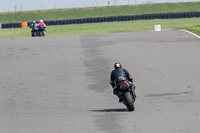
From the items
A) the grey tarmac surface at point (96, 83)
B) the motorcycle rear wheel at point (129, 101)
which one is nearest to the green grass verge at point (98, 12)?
the grey tarmac surface at point (96, 83)

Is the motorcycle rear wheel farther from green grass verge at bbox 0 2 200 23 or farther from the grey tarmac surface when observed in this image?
green grass verge at bbox 0 2 200 23

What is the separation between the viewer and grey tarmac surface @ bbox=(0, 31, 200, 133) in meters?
11.6

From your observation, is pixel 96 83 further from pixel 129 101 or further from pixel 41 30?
pixel 41 30

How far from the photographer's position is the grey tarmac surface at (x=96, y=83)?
1157 cm

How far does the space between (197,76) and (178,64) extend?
7.83 ft

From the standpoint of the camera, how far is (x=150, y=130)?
10.5m

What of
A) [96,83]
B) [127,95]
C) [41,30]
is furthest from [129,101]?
[41,30]

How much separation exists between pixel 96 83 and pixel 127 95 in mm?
4985

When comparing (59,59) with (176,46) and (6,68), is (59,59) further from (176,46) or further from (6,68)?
(176,46)

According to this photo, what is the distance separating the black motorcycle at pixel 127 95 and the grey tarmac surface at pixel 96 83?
0.20 meters

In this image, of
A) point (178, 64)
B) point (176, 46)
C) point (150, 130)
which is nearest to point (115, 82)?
point (150, 130)

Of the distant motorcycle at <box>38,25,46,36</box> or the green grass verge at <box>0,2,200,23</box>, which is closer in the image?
the distant motorcycle at <box>38,25,46,36</box>

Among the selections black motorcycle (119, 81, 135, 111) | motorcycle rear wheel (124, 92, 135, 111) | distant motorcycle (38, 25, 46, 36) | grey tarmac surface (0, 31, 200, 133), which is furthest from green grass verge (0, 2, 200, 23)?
motorcycle rear wheel (124, 92, 135, 111)

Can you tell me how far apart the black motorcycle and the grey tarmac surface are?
195 millimetres
